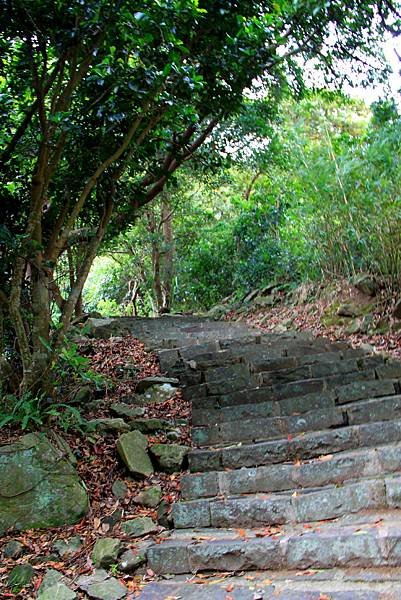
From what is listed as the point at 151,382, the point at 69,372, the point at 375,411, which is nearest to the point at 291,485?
the point at 375,411

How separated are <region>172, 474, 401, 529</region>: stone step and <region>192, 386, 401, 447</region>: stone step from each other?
713 mm

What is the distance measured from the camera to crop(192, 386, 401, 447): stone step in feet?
12.5

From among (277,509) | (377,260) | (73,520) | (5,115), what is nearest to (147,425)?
(73,520)

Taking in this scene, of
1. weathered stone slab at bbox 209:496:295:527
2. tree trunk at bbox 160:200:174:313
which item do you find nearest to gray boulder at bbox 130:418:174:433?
weathered stone slab at bbox 209:496:295:527

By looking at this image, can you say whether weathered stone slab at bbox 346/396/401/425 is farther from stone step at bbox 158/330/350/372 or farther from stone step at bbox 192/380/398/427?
stone step at bbox 158/330/350/372

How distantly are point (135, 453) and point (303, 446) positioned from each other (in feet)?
4.19

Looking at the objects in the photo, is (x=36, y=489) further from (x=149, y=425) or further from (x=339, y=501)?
(x=339, y=501)

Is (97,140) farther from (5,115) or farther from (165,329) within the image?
(165,329)

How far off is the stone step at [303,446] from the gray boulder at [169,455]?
14 cm

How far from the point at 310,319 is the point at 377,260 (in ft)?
4.85

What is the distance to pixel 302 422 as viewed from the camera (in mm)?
3871

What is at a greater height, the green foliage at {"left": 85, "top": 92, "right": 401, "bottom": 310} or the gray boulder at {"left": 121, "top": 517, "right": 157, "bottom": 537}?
the green foliage at {"left": 85, "top": 92, "right": 401, "bottom": 310}

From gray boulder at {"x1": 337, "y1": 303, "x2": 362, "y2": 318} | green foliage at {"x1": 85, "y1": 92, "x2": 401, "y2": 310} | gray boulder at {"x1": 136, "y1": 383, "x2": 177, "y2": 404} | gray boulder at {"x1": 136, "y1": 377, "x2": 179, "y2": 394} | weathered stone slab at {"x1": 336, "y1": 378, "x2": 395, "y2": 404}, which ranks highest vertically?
green foliage at {"x1": 85, "y1": 92, "x2": 401, "y2": 310}

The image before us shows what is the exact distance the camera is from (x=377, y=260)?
20.6 ft
